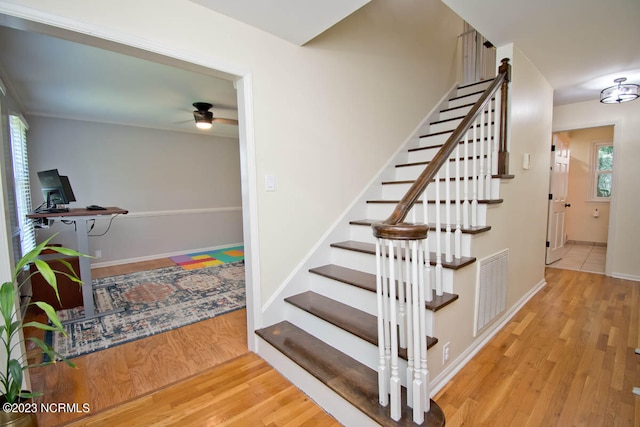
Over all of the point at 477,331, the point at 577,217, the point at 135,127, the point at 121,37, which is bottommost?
the point at 477,331

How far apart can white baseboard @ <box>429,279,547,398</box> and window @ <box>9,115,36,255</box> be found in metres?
4.02

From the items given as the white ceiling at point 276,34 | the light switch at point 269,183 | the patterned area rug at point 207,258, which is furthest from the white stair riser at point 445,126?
the patterned area rug at point 207,258

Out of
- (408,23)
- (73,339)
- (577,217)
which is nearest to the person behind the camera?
(73,339)

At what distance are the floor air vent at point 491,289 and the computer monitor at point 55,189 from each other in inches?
147

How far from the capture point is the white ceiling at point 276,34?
1841 mm

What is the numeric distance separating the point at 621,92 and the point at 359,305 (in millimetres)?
3660

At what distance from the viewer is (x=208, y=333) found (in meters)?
2.46

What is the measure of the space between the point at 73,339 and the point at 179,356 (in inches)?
40.8

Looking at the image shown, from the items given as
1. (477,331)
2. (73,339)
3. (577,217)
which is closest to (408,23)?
(477,331)

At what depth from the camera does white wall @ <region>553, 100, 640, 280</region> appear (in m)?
3.64

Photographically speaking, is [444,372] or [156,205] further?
[156,205]

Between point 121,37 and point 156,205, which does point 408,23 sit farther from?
point 156,205

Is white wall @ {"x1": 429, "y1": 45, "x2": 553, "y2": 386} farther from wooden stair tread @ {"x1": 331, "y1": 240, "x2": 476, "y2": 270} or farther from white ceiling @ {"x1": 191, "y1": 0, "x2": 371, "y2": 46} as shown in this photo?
white ceiling @ {"x1": 191, "y1": 0, "x2": 371, "y2": 46}

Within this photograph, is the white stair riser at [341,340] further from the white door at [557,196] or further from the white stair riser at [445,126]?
the white door at [557,196]
